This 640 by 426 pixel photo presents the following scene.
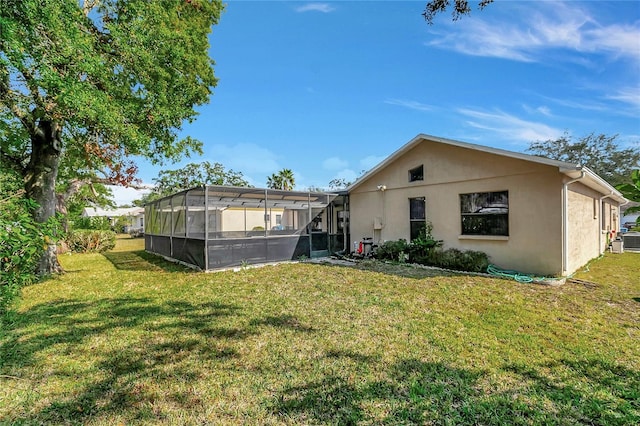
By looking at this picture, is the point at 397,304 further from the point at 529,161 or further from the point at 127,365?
the point at 529,161

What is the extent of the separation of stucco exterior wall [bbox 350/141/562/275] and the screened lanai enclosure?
5.65 feet

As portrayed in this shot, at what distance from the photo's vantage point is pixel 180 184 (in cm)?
3453

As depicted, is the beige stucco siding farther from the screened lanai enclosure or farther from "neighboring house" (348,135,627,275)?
the screened lanai enclosure

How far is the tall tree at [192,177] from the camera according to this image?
34438 mm

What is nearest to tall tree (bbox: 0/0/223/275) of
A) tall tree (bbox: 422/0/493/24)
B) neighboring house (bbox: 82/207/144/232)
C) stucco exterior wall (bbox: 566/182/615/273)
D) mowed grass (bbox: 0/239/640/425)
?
mowed grass (bbox: 0/239/640/425)

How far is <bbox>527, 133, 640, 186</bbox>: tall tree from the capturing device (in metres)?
25.9

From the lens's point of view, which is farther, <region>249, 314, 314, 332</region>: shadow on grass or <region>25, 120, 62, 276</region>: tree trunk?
<region>25, 120, 62, 276</region>: tree trunk

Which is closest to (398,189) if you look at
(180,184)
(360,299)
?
(360,299)

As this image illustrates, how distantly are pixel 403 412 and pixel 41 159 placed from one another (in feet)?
37.8

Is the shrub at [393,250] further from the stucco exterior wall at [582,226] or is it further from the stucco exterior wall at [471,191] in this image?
the stucco exterior wall at [582,226]

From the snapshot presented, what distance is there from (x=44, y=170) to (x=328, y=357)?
1032 centimetres

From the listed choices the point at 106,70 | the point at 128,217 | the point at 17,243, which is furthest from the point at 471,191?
the point at 128,217

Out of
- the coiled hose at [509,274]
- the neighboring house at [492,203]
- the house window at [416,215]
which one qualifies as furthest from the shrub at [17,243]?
the house window at [416,215]

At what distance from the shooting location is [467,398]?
276 cm
